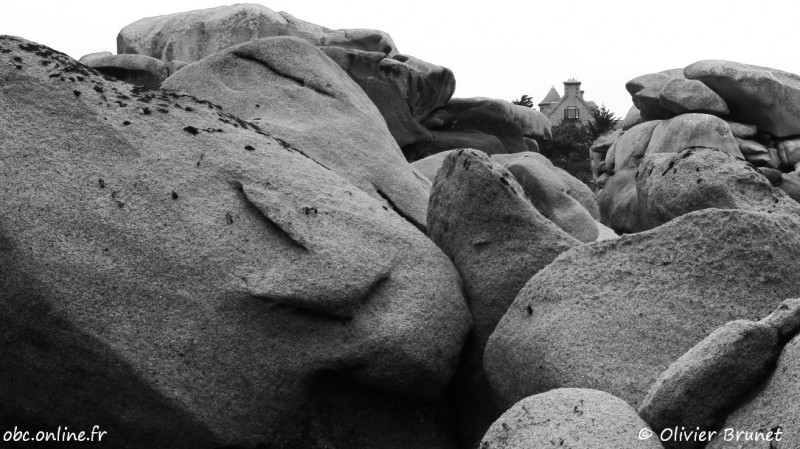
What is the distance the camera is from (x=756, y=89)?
1224 inches

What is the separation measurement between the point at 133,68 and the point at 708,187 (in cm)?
2218

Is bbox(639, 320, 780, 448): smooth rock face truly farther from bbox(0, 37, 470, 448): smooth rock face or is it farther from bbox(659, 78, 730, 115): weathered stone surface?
bbox(659, 78, 730, 115): weathered stone surface

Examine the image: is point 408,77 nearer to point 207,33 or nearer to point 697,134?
point 207,33

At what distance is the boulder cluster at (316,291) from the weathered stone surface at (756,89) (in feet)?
82.0

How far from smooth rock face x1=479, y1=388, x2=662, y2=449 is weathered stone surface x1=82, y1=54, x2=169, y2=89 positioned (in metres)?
23.0

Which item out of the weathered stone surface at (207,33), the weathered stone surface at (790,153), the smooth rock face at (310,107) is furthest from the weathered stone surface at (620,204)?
the weathered stone surface at (207,33)

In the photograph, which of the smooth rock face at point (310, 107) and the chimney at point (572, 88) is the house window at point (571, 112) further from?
the smooth rock face at point (310, 107)

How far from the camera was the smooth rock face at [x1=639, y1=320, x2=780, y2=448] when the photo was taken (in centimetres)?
455

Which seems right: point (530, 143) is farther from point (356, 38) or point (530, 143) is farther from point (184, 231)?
point (184, 231)

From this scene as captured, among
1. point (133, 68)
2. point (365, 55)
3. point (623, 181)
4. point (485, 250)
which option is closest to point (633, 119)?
point (623, 181)

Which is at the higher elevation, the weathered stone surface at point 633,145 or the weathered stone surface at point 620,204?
the weathered stone surface at point 620,204

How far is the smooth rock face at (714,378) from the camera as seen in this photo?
4547mm

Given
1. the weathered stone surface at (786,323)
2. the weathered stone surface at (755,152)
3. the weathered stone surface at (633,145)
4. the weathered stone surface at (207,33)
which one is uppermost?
the weathered stone surface at (786,323)

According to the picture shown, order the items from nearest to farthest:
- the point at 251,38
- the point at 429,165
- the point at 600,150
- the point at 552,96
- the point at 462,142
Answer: the point at 429,165
the point at 462,142
the point at 251,38
the point at 600,150
the point at 552,96
